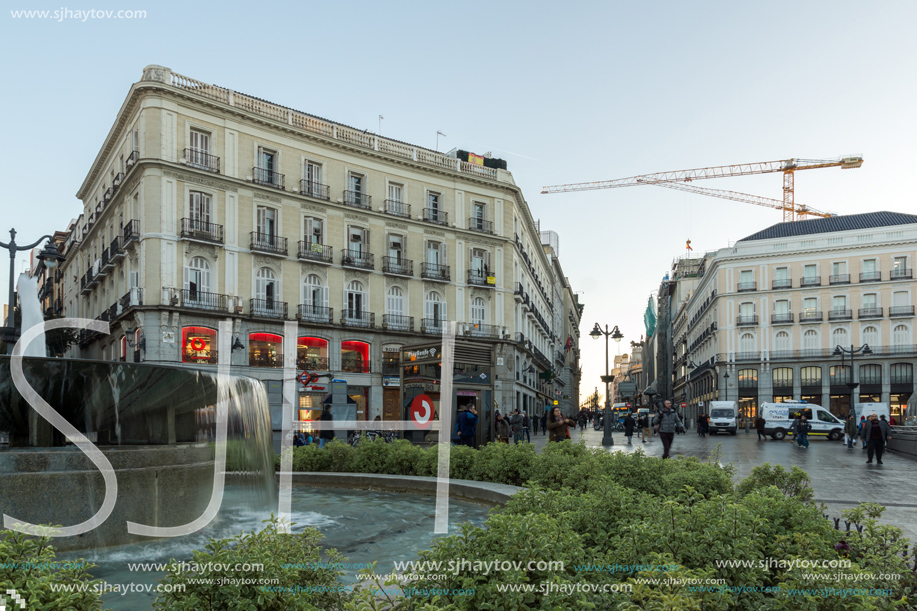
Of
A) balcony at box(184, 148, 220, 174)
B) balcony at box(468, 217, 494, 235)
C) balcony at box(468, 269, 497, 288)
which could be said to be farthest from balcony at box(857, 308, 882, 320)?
balcony at box(184, 148, 220, 174)

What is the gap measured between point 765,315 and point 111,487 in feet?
223

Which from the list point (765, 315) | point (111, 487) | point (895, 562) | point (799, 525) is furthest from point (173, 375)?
point (765, 315)

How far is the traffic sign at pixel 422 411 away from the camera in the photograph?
19.3 metres

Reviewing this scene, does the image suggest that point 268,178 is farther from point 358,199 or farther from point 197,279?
point 197,279

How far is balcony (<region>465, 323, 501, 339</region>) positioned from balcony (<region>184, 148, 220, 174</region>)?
17.1 m

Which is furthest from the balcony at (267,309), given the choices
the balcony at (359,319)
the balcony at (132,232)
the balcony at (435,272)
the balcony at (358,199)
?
the balcony at (435,272)

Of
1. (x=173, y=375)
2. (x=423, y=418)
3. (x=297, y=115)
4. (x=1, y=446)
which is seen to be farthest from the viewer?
(x=297, y=115)

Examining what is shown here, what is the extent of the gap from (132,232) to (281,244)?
23.0 ft

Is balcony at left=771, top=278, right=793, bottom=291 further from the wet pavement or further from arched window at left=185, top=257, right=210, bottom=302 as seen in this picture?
arched window at left=185, top=257, right=210, bottom=302

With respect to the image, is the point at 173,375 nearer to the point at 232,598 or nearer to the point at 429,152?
the point at 232,598

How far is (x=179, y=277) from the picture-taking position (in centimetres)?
3244

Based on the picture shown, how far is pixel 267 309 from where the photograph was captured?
35.2 meters

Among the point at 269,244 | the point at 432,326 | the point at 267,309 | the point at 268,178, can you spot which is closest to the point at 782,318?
the point at 432,326

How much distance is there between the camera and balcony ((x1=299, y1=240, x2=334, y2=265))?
36.8m
